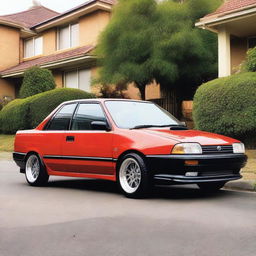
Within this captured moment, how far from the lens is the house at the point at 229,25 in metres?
16.4

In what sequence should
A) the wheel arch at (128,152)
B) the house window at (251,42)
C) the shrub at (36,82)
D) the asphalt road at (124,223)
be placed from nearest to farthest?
the asphalt road at (124,223) < the wheel arch at (128,152) < the house window at (251,42) < the shrub at (36,82)

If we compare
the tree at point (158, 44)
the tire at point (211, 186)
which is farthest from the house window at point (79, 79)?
the tire at point (211, 186)

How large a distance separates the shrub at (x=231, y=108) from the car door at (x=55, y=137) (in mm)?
5695

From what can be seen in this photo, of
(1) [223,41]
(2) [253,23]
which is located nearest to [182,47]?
(1) [223,41]

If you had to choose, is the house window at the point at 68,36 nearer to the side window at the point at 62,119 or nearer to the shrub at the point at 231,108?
the shrub at the point at 231,108

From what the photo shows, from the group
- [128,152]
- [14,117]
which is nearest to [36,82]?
[14,117]

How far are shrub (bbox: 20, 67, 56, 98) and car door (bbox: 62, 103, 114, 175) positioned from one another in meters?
16.2

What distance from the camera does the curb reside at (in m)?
8.07

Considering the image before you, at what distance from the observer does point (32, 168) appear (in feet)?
30.1

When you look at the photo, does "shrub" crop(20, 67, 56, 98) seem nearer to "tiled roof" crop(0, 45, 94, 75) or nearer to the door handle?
"tiled roof" crop(0, 45, 94, 75)

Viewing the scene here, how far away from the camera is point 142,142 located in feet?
23.4

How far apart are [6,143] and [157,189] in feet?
42.6

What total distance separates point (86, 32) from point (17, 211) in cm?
2235

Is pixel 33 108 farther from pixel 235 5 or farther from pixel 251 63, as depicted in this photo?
pixel 251 63
